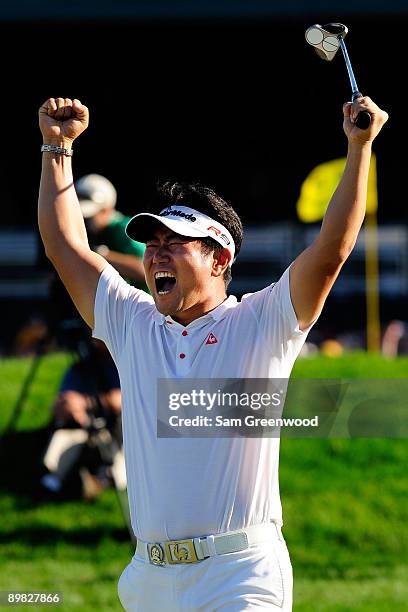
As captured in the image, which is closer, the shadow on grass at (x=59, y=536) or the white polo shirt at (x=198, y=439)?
the white polo shirt at (x=198, y=439)

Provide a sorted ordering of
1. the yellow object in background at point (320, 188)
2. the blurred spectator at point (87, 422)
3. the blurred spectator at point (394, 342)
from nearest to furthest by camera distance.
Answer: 1. the blurred spectator at point (87, 422)
2. the yellow object in background at point (320, 188)
3. the blurred spectator at point (394, 342)

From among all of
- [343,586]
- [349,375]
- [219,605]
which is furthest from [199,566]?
[349,375]

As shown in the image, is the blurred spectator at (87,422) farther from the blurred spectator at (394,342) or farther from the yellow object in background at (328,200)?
the blurred spectator at (394,342)

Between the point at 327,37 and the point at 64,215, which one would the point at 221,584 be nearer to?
the point at 64,215

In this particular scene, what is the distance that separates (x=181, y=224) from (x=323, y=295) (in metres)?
0.50

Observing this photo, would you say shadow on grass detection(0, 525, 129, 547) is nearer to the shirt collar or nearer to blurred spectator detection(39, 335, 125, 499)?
blurred spectator detection(39, 335, 125, 499)

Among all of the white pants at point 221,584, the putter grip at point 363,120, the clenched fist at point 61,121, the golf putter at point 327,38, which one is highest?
the golf putter at point 327,38

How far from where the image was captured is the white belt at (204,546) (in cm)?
319

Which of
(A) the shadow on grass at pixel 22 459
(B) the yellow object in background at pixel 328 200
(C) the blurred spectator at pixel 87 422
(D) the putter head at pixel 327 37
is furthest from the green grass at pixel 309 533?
(D) the putter head at pixel 327 37

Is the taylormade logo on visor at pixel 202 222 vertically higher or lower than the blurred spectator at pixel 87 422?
higher

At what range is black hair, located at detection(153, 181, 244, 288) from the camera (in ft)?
11.6

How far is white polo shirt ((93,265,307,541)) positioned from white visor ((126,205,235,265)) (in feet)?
0.58

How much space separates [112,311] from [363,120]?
95cm

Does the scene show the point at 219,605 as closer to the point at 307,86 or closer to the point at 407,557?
the point at 407,557
